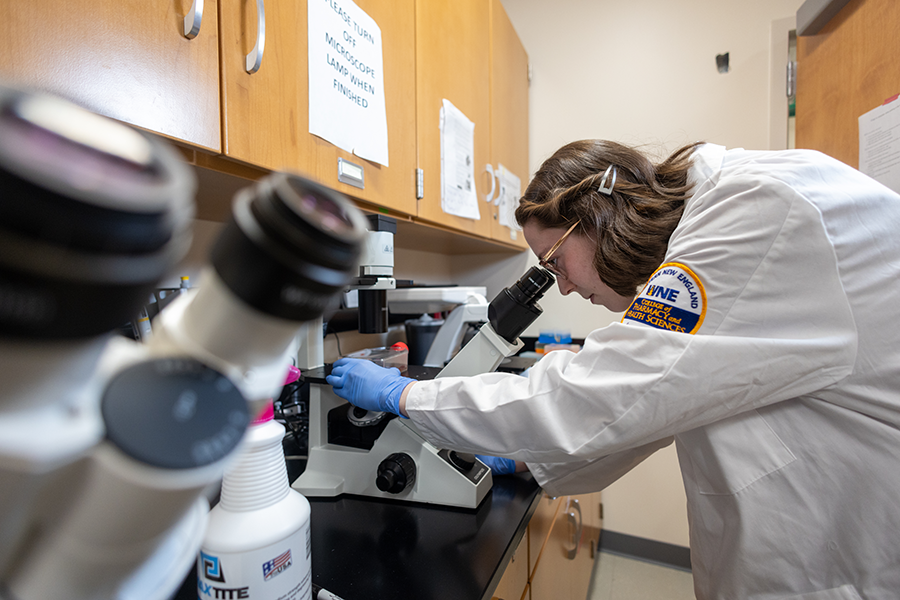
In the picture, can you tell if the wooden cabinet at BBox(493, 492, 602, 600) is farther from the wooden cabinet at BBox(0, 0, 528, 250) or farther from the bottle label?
the wooden cabinet at BBox(0, 0, 528, 250)

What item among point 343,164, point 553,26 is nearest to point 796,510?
point 343,164

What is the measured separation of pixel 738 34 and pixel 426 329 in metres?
1.96

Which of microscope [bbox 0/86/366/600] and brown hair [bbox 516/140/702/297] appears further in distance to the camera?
brown hair [bbox 516/140/702/297]

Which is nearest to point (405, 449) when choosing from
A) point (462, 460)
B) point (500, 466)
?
point (462, 460)

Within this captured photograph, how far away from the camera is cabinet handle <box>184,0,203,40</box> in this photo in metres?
0.52

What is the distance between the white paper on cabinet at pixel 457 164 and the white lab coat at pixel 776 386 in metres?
0.71

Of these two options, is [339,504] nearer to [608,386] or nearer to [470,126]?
[608,386]

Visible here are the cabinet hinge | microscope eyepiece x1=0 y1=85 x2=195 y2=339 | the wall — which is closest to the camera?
microscope eyepiece x1=0 y1=85 x2=195 y2=339

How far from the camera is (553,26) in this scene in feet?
7.43

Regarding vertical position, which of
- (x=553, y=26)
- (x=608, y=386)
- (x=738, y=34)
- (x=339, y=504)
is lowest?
(x=339, y=504)

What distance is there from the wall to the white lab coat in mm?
1497

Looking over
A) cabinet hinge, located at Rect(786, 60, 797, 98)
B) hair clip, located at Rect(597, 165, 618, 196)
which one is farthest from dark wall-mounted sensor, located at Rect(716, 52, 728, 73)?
hair clip, located at Rect(597, 165, 618, 196)

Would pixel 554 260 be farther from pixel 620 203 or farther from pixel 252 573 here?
pixel 252 573

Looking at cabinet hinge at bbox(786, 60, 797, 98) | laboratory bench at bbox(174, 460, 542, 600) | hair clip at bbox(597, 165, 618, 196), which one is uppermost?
cabinet hinge at bbox(786, 60, 797, 98)
